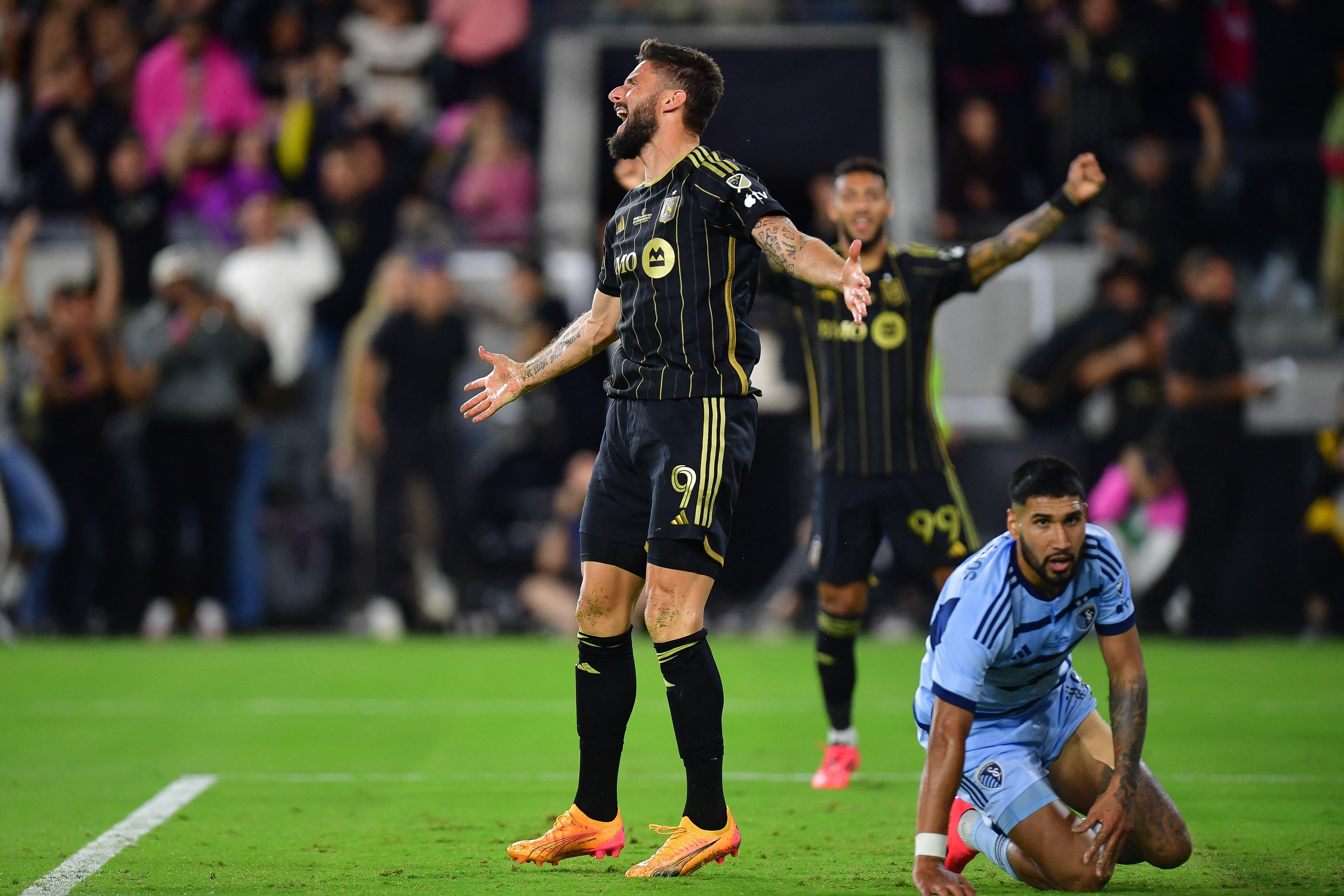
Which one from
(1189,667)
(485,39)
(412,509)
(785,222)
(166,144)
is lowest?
(1189,667)

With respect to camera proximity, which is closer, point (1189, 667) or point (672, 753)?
point (672, 753)

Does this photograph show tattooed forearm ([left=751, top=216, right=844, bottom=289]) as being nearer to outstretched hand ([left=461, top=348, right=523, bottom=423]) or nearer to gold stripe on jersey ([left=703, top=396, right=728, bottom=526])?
gold stripe on jersey ([left=703, top=396, right=728, bottom=526])

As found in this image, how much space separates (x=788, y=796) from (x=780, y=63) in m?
11.5

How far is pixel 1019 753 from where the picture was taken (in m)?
5.06

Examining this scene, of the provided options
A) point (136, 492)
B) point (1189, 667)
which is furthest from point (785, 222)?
point (136, 492)

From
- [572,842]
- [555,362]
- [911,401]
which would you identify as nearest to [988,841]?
[572,842]

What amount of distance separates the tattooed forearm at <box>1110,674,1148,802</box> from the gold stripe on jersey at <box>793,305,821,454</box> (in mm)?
2716

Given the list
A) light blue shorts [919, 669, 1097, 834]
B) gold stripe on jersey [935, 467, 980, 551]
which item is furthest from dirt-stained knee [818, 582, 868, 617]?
light blue shorts [919, 669, 1097, 834]

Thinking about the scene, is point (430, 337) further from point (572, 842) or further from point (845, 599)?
point (572, 842)

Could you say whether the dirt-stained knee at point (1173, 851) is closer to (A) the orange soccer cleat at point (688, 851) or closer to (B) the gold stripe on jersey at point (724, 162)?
(A) the orange soccer cleat at point (688, 851)

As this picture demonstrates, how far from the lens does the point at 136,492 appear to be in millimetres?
13930

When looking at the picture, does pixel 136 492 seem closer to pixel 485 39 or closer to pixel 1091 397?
pixel 485 39

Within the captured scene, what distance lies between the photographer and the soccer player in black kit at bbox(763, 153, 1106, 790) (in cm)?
683

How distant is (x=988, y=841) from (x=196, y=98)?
13.1 m
